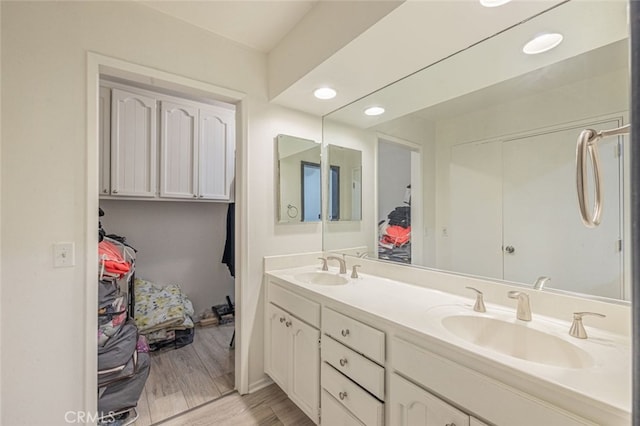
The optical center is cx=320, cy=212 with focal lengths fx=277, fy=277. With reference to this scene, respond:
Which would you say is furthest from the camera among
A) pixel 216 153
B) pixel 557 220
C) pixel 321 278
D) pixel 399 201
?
pixel 216 153

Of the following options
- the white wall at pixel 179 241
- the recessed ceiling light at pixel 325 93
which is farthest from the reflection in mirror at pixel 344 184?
the white wall at pixel 179 241

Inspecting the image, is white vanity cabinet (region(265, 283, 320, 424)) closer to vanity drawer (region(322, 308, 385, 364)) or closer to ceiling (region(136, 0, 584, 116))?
vanity drawer (region(322, 308, 385, 364))

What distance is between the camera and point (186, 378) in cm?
211

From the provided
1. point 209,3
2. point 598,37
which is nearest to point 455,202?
point 598,37

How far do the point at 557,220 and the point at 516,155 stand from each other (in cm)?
35

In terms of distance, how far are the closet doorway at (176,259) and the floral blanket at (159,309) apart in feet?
0.07

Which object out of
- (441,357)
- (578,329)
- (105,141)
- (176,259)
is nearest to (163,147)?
(105,141)

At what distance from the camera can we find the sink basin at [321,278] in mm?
1967

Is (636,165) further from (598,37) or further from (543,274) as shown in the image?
(598,37)

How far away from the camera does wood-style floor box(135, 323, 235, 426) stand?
1.80 meters

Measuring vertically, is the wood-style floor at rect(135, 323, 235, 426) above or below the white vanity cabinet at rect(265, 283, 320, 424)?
below

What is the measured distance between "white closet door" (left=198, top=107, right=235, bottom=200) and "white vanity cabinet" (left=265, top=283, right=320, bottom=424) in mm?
1405

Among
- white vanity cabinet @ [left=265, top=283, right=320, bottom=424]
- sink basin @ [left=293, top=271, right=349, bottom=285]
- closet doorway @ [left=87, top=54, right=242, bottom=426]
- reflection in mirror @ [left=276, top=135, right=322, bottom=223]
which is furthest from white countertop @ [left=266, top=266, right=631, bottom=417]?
closet doorway @ [left=87, top=54, right=242, bottom=426]

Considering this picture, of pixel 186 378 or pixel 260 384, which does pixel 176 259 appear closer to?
pixel 186 378
